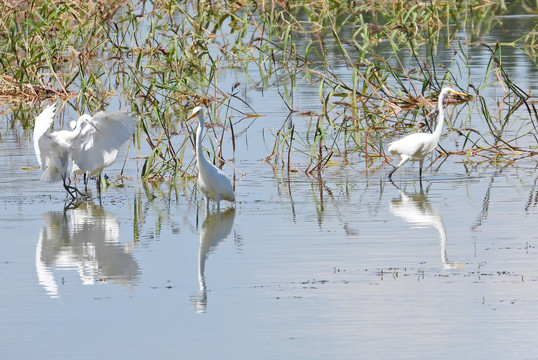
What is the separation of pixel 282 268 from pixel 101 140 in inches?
139

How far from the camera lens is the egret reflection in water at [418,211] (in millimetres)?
9117

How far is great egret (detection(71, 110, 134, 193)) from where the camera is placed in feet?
34.8

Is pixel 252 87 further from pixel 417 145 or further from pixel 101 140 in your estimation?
pixel 101 140

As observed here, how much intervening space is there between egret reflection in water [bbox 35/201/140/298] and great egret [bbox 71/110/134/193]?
1.33ft

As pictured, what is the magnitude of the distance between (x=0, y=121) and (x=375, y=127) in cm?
577

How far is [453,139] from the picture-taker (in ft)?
43.9

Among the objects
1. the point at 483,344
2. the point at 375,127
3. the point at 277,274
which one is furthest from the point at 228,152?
the point at 483,344

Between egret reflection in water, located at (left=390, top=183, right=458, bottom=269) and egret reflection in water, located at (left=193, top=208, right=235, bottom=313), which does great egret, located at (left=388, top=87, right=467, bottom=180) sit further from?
egret reflection in water, located at (left=193, top=208, right=235, bottom=313)

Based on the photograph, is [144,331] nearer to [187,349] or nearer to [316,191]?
[187,349]

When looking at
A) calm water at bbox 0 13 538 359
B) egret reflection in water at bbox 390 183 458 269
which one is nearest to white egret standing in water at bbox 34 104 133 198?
calm water at bbox 0 13 538 359

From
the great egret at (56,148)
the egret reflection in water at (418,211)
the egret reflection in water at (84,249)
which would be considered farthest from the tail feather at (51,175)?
the egret reflection in water at (418,211)

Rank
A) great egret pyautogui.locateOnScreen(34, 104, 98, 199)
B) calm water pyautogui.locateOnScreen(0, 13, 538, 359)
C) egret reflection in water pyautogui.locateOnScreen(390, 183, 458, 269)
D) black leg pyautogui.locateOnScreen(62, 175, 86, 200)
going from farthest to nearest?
black leg pyautogui.locateOnScreen(62, 175, 86, 200), great egret pyautogui.locateOnScreen(34, 104, 98, 199), egret reflection in water pyautogui.locateOnScreen(390, 183, 458, 269), calm water pyautogui.locateOnScreen(0, 13, 538, 359)

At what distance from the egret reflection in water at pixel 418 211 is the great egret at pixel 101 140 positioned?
7.99 feet

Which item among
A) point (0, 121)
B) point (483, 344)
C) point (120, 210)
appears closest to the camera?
point (483, 344)
